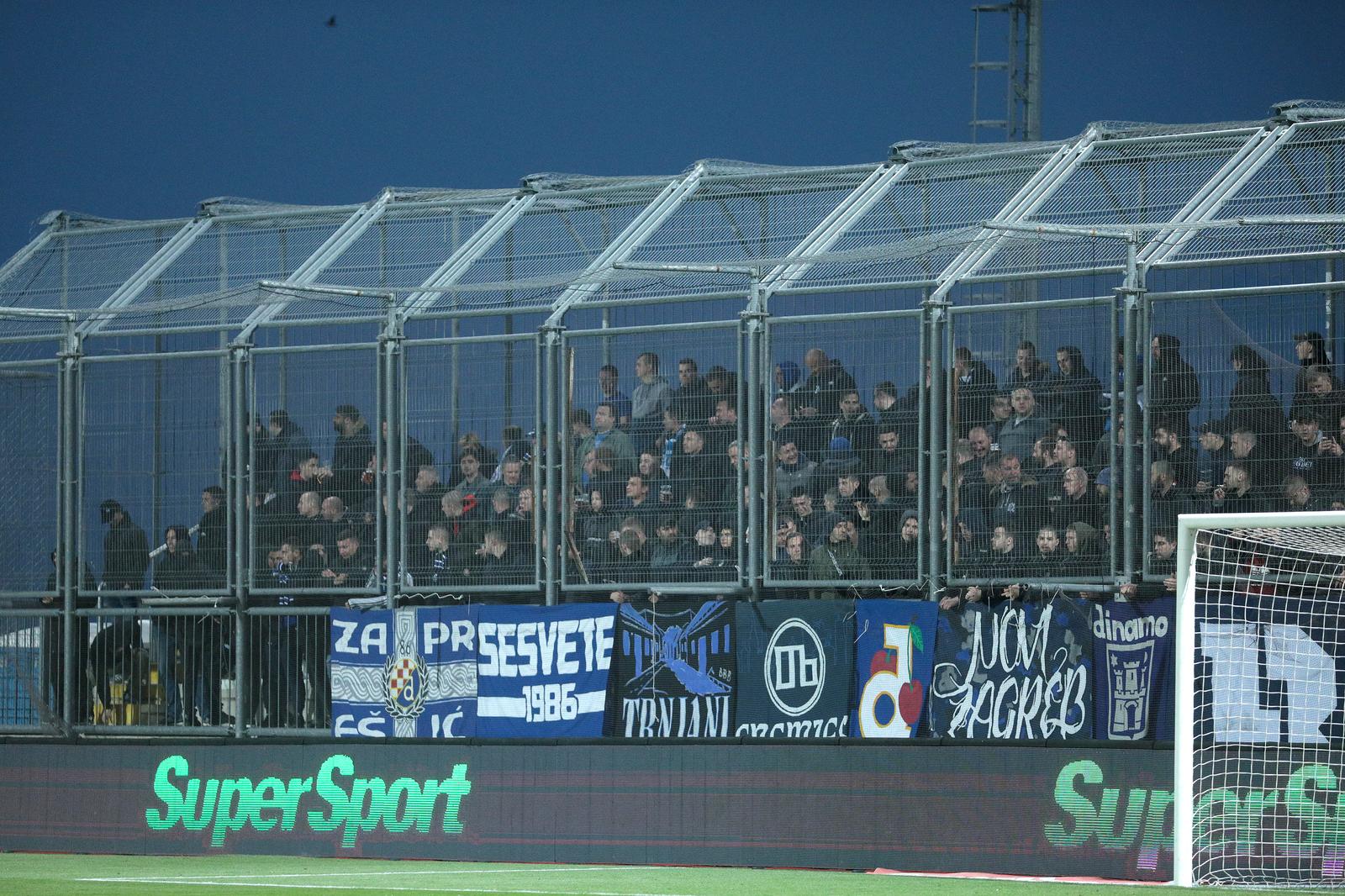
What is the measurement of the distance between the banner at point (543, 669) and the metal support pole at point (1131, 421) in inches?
146

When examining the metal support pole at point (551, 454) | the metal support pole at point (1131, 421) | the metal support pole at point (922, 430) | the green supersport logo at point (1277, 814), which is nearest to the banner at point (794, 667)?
the metal support pole at point (922, 430)

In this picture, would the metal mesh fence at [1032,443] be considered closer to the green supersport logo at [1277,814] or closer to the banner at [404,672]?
the green supersport logo at [1277,814]

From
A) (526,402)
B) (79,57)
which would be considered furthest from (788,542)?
(79,57)

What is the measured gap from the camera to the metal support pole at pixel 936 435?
1354 centimetres

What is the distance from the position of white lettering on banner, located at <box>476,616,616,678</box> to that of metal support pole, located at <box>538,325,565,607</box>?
247mm

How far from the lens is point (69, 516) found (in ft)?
53.5

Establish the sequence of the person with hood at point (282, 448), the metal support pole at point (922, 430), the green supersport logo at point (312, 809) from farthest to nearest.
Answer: the person with hood at point (282, 448)
the green supersport logo at point (312, 809)
the metal support pole at point (922, 430)

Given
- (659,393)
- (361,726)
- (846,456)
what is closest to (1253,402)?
(846,456)

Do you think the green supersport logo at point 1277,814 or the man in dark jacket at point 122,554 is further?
the man in dark jacket at point 122,554

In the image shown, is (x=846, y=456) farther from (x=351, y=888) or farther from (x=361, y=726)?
(x=351, y=888)

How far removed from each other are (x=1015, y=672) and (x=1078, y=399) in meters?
1.78

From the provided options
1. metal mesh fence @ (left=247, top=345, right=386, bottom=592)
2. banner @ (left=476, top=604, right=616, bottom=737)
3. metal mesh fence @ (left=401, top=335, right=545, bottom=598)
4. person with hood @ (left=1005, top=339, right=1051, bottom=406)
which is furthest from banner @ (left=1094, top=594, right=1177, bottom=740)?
metal mesh fence @ (left=247, top=345, right=386, bottom=592)

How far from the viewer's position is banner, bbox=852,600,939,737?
13508 millimetres

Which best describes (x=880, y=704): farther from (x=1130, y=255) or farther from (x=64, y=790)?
(x=64, y=790)
